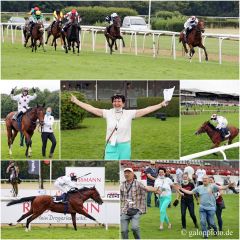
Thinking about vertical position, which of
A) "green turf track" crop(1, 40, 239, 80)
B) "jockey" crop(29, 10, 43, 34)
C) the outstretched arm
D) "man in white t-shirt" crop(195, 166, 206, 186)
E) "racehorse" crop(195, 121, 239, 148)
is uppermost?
"jockey" crop(29, 10, 43, 34)

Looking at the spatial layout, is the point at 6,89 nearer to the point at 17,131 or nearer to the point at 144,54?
the point at 17,131

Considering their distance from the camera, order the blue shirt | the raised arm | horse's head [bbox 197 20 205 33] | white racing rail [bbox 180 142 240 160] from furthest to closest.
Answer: horse's head [bbox 197 20 205 33], white racing rail [bbox 180 142 240 160], the raised arm, the blue shirt

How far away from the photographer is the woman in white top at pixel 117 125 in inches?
581

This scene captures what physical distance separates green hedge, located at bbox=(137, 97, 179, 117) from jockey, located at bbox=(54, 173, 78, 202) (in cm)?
130

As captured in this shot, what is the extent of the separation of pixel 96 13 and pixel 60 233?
591 centimetres

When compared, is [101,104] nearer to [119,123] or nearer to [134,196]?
[119,123]

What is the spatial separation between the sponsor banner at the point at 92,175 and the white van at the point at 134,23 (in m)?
4.99

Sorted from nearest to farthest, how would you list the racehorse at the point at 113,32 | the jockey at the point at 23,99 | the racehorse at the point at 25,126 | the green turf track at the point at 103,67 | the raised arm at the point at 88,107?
the raised arm at the point at 88,107
the jockey at the point at 23,99
the racehorse at the point at 25,126
the green turf track at the point at 103,67
the racehorse at the point at 113,32

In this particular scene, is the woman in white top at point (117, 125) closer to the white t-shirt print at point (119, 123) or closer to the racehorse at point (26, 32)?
the white t-shirt print at point (119, 123)

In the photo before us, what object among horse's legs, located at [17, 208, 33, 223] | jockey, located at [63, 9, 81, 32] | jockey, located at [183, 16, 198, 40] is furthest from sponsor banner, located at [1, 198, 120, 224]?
jockey, located at [63, 9, 81, 32]

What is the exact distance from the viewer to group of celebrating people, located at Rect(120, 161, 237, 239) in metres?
14.0

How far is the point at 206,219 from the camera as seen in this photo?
14.7 m

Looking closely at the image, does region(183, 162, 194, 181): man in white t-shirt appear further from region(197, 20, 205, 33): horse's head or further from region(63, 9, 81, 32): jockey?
region(63, 9, 81, 32): jockey

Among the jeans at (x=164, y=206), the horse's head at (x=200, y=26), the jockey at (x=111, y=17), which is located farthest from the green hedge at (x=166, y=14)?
the jeans at (x=164, y=206)
